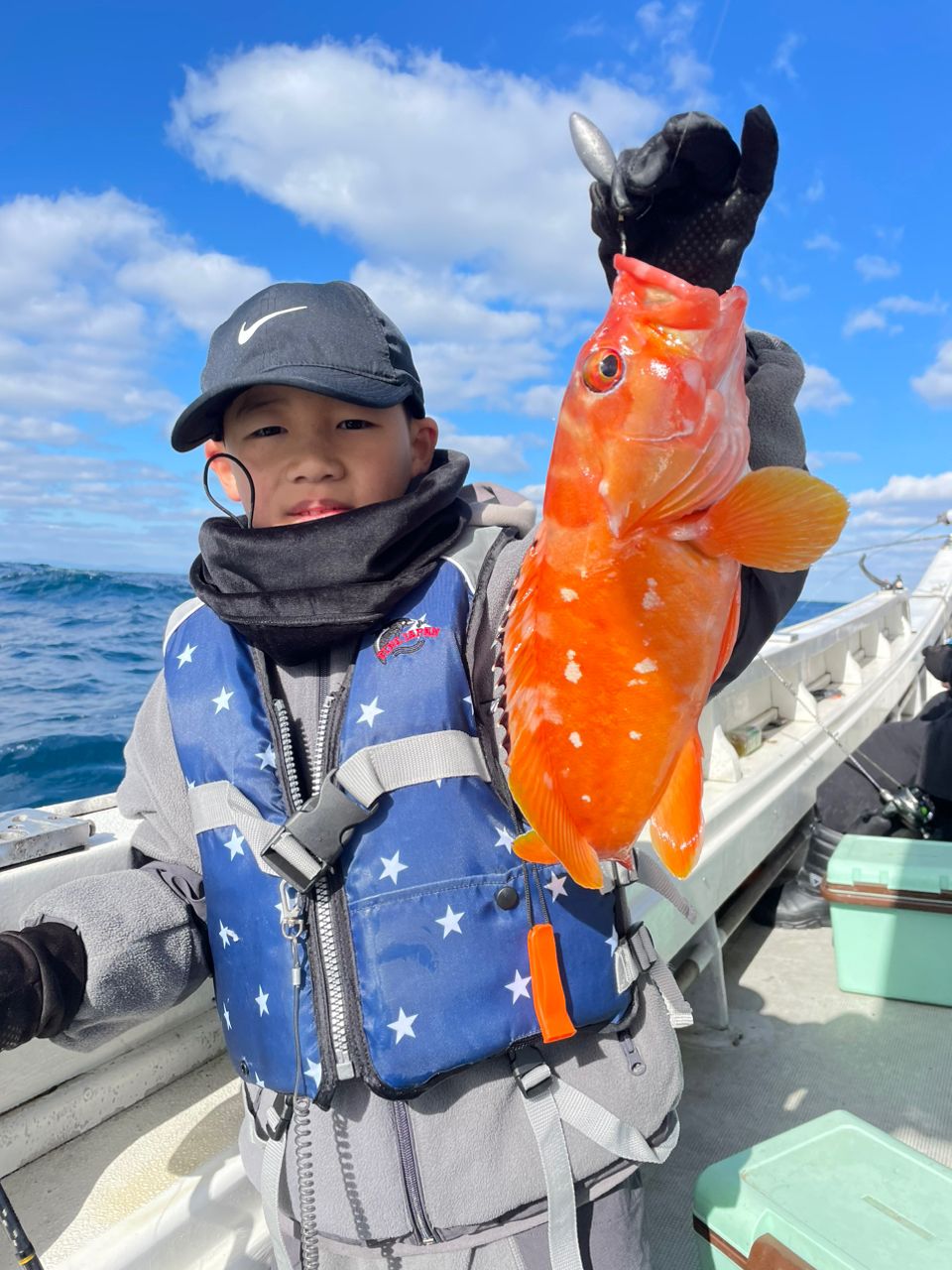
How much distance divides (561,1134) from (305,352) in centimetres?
151

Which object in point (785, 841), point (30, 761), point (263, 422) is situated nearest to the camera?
point (263, 422)

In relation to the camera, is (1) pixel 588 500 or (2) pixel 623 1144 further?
(2) pixel 623 1144

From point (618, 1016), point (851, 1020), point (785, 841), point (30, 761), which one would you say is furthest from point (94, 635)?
point (618, 1016)

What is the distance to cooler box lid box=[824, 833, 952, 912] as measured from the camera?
3.54m

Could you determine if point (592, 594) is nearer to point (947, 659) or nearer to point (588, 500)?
point (588, 500)

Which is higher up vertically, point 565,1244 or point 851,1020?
point 565,1244

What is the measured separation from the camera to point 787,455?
5.00 feet

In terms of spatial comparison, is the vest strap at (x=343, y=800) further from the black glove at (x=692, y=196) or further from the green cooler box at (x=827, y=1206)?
the green cooler box at (x=827, y=1206)

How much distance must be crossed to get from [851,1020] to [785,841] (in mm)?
1753

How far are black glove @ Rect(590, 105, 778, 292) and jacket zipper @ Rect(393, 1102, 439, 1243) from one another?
1594 mm

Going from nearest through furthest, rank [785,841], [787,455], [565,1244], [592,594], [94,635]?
[592,594] → [565,1244] → [787,455] → [785,841] → [94,635]

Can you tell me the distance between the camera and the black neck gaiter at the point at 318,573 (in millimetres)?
1573

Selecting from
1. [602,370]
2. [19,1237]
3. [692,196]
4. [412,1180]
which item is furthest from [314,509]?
[19,1237]

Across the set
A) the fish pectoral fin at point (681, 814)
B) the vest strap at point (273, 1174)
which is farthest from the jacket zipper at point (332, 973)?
the fish pectoral fin at point (681, 814)
